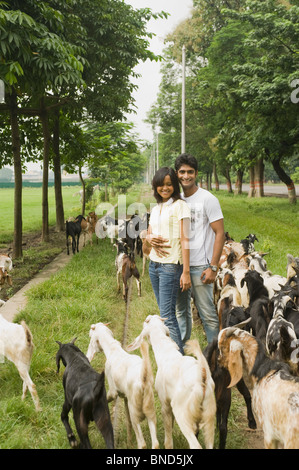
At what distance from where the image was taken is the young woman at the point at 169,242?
11.8 feet

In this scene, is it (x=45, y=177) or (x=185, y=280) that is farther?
(x=45, y=177)

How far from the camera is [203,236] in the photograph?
12.3 ft

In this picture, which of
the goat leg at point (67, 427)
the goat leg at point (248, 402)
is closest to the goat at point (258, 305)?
the goat leg at point (248, 402)

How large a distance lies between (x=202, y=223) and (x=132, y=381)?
1.57m

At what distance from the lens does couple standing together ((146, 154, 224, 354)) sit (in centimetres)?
362

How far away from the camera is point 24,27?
6.99m

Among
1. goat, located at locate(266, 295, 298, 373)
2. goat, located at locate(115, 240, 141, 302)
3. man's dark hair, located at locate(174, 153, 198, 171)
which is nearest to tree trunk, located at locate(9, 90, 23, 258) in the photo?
goat, located at locate(115, 240, 141, 302)

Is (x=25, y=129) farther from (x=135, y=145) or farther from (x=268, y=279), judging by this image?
(x=268, y=279)

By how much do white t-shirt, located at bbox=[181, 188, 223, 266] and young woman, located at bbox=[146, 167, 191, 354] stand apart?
139 millimetres

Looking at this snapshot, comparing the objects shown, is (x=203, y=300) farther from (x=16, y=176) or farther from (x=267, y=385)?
(x=16, y=176)

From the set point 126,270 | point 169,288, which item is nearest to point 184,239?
point 169,288

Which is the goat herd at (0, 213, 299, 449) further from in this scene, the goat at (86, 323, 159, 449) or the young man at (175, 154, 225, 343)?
the young man at (175, 154, 225, 343)

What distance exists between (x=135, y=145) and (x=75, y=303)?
11.0m
